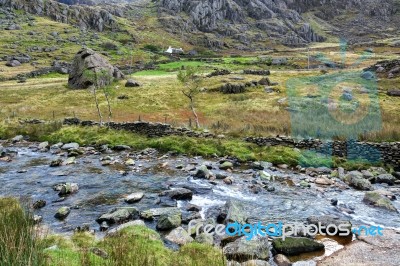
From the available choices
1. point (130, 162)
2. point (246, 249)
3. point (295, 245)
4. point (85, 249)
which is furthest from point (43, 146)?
point (295, 245)

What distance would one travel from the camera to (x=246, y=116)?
45.7 m

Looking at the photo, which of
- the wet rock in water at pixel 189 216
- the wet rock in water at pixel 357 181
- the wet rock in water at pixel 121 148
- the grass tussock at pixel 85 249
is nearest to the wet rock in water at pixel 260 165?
the wet rock in water at pixel 357 181

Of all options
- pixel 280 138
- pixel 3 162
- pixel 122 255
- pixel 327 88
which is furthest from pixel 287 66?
pixel 122 255

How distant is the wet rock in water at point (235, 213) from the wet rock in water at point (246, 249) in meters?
2.43

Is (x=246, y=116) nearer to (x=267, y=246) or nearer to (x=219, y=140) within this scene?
(x=219, y=140)

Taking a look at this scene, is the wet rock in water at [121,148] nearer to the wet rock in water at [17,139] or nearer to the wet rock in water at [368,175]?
the wet rock in water at [17,139]

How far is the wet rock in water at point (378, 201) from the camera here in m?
17.3

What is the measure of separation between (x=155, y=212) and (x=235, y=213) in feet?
12.9

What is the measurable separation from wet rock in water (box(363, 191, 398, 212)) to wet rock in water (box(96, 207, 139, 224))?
12304 mm

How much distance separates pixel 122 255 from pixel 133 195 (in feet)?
A: 41.6

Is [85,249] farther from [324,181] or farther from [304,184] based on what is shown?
[324,181]

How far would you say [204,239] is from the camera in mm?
13109

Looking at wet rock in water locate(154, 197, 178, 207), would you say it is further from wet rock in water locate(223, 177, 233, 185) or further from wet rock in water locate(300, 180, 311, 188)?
wet rock in water locate(300, 180, 311, 188)

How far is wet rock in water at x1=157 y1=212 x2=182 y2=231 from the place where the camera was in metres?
14.9
